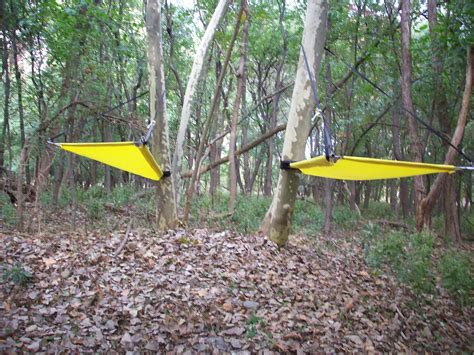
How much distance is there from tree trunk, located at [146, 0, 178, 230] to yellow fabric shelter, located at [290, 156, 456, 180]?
6.01 ft

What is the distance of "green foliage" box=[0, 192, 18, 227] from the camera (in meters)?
5.65

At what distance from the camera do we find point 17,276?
295 centimetres

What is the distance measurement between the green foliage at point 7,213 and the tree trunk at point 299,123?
3.98 metres

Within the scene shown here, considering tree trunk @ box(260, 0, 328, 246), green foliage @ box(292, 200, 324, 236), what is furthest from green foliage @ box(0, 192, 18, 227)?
green foliage @ box(292, 200, 324, 236)

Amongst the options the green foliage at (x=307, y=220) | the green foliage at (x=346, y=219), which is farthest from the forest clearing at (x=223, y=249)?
the green foliage at (x=346, y=219)

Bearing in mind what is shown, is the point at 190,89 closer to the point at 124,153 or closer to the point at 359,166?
the point at 124,153

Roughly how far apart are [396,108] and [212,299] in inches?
295

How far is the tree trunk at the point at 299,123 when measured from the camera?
423 cm

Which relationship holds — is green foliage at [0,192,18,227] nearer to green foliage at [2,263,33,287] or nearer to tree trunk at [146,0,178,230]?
tree trunk at [146,0,178,230]

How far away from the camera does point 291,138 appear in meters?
4.22

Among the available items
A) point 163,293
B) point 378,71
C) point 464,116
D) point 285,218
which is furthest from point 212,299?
point 378,71

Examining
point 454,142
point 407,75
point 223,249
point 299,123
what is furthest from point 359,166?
point 407,75

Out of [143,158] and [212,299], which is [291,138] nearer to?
[143,158]

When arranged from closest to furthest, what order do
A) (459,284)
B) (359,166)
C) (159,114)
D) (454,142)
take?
1. (359,166)
2. (459,284)
3. (159,114)
4. (454,142)
